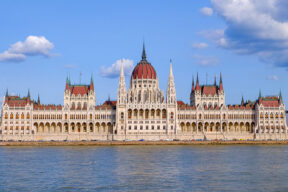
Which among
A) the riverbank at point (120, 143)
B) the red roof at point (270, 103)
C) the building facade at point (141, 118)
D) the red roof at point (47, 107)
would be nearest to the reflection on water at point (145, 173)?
the riverbank at point (120, 143)

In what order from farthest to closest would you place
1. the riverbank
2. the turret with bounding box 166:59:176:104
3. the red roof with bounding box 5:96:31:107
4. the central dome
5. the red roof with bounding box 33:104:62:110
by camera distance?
the central dome → the red roof with bounding box 33:104:62:110 → the turret with bounding box 166:59:176:104 → the red roof with bounding box 5:96:31:107 → the riverbank

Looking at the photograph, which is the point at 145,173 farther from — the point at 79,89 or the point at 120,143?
the point at 79,89

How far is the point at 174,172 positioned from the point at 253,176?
10008 mm

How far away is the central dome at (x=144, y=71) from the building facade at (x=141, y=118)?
0.34 metres

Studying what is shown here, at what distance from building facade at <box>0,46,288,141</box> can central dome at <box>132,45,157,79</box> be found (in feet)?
1.11

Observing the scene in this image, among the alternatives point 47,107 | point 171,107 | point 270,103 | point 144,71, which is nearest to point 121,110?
point 171,107

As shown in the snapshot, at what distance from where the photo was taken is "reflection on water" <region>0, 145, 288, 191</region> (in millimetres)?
49944

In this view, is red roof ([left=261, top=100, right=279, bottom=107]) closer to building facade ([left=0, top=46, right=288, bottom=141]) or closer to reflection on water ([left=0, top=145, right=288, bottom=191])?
building facade ([left=0, top=46, right=288, bottom=141])

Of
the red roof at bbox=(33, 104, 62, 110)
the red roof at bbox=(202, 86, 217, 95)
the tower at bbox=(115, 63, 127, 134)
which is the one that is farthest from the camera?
the red roof at bbox=(202, 86, 217, 95)

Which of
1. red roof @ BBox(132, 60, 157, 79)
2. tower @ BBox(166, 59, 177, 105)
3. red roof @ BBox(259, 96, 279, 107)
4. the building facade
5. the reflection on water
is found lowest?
the reflection on water

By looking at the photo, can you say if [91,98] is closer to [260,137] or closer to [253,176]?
[260,137]

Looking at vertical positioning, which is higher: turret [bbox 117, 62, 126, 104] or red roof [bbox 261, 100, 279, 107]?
turret [bbox 117, 62, 126, 104]

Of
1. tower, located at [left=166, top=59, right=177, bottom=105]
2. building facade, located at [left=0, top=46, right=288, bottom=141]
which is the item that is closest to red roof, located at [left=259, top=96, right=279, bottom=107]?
building facade, located at [left=0, top=46, right=288, bottom=141]

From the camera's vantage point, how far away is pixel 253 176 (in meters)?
56.6
